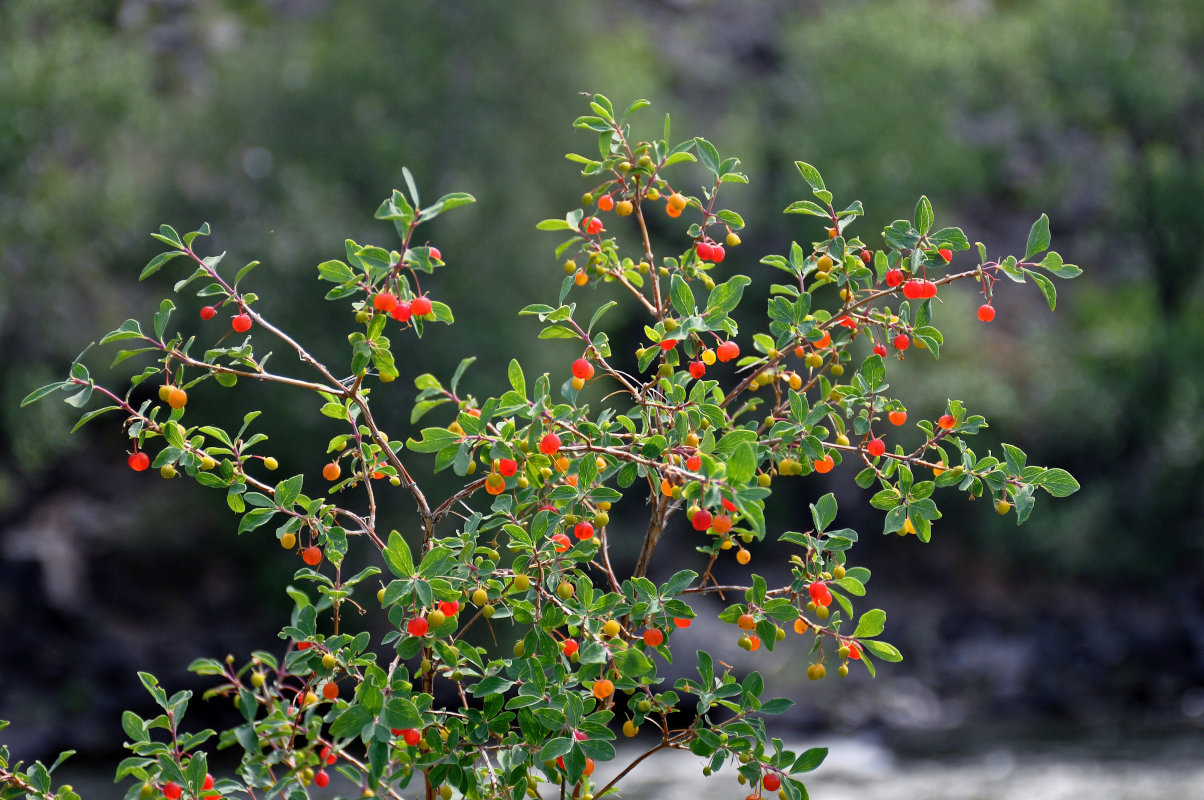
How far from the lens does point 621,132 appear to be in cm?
245

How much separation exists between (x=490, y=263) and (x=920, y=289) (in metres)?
11.3

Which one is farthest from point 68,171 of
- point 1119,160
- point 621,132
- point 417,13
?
point 1119,160

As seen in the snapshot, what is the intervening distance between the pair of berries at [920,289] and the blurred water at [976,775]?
9.21 m

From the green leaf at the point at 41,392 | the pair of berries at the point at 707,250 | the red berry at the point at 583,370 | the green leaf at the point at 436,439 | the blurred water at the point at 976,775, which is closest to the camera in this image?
the green leaf at the point at 41,392

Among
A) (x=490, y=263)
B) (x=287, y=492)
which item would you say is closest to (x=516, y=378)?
(x=287, y=492)

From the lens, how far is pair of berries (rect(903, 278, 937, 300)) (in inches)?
93.6

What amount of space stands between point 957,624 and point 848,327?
48.1 feet

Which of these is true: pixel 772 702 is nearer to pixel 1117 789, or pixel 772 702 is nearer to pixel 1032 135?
pixel 1117 789

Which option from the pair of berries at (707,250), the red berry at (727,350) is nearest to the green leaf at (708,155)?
the pair of berries at (707,250)

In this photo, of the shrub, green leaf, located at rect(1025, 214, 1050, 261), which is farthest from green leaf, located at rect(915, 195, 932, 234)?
green leaf, located at rect(1025, 214, 1050, 261)

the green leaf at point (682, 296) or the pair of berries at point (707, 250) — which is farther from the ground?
the pair of berries at point (707, 250)

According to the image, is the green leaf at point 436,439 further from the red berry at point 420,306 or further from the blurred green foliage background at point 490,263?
the blurred green foliage background at point 490,263

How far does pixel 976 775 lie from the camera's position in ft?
36.6

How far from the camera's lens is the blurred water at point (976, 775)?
10422mm
